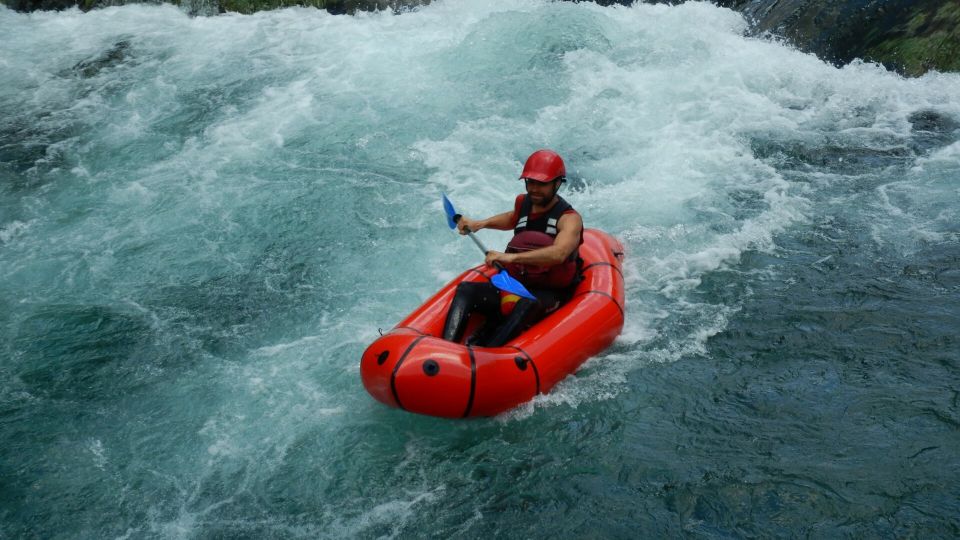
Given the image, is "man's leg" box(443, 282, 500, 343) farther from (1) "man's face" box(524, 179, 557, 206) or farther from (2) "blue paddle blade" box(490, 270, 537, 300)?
(1) "man's face" box(524, 179, 557, 206)

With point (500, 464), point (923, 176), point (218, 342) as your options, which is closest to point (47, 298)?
point (218, 342)

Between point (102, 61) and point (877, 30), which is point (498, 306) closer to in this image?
point (877, 30)

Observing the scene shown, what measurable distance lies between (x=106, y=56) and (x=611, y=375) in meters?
8.92

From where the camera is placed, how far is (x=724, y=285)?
6.36 m

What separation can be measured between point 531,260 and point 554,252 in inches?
6.1

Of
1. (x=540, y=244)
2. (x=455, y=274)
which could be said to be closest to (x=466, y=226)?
(x=540, y=244)

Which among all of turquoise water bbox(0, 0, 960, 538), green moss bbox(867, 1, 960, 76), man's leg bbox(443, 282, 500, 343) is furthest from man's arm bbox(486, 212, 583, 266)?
green moss bbox(867, 1, 960, 76)

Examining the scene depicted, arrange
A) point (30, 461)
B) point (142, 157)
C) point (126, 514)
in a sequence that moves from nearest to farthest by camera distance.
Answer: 1. point (126, 514)
2. point (30, 461)
3. point (142, 157)

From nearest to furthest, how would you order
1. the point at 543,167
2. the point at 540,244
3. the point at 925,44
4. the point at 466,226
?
the point at 543,167, the point at 540,244, the point at 466,226, the point at 925,44

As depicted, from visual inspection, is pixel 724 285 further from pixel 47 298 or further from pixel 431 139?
pixel 47 298

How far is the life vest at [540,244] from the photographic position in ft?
17.7

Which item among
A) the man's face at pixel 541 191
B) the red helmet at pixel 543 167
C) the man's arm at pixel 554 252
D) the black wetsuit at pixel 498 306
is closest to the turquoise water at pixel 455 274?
the black wetsuit at pixel 498 306

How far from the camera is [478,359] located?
4.81 meters

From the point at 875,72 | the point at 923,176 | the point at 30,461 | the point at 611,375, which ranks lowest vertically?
the point at 30,461
